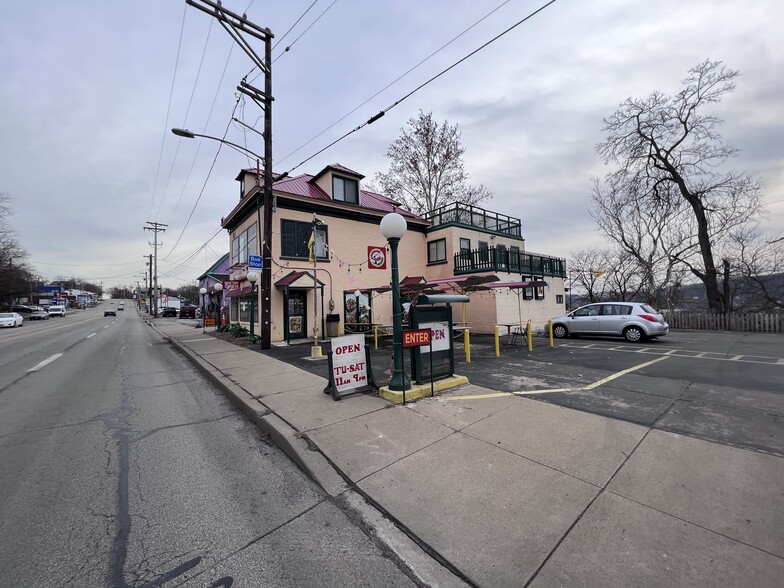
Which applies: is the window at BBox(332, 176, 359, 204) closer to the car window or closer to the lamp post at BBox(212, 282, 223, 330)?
the lamp post at BBox(212, 282, 223, 330)

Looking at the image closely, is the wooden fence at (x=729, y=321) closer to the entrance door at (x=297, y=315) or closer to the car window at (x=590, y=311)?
the car window at (x=590, y=311)

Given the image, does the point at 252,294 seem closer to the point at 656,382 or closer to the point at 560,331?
the point at 560,331

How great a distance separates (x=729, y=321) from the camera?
16.7 m

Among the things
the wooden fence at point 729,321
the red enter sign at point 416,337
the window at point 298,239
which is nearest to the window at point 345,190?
the window at point 298,239

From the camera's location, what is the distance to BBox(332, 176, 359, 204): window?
51.9 feet

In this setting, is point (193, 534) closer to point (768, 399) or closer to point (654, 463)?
point (654, 463)

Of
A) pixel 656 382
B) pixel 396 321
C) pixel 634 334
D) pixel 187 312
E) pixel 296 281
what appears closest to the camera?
pixel 396 321

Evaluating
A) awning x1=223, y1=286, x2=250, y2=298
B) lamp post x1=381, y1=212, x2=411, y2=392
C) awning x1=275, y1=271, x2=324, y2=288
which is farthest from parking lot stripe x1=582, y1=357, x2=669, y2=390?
awning x1=223, y1=286, x2=250, y2=298

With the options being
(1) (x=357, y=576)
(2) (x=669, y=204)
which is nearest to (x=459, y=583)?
(1) (x=357, y=576)

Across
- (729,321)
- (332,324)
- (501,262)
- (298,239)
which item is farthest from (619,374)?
(729,321)

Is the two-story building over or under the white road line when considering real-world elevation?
over

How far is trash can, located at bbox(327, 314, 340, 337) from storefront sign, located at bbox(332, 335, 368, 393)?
853 centimetres

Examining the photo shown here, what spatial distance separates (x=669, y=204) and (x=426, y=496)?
2694 cm

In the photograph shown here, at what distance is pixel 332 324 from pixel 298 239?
4087 millimetres
